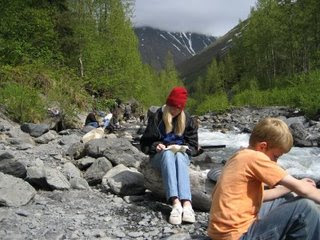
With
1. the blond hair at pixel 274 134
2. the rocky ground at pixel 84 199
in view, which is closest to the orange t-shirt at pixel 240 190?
the blond hair at pixel 274 134

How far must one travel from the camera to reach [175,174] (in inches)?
250

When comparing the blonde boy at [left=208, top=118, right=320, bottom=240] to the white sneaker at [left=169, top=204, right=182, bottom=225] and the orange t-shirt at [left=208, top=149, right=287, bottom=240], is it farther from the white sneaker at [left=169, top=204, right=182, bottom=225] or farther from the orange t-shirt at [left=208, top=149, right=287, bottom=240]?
the white sneaker at [left=169, top=204, right=182, bottom=225]

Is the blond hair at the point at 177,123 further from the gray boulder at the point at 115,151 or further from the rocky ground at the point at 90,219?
the gray boulder at the point at 115,151

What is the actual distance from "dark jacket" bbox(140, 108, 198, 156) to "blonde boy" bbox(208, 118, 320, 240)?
2935mm

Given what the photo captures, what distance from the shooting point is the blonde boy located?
12.3 ft

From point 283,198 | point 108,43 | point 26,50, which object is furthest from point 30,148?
point 108,43

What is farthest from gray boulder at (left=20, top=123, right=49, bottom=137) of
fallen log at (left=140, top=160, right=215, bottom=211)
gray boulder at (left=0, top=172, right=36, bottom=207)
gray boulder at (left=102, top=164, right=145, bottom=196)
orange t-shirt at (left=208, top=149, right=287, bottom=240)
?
orange t-shirt at (left=208, top=149, right=287, bottom=240)

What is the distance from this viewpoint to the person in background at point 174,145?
6.20m

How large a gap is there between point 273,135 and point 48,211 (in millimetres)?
3560

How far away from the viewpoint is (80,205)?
6.59 m

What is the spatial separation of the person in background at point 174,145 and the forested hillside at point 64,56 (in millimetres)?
10663

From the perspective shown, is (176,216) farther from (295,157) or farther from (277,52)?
(277,52)

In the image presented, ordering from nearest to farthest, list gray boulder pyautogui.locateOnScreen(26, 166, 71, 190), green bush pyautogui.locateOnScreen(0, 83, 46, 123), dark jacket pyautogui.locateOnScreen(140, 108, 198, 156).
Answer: dark jacket pyautogui.locateOnScreen(140, 108, 198, 156), gray boulder pyautogui.locateOnScreen(26, 166, 71, 190), green bush pyautogui.locateOnScreen(0, 83, 46, 123)

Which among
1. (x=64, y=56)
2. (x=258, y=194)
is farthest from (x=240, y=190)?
(x=64, y=56)
